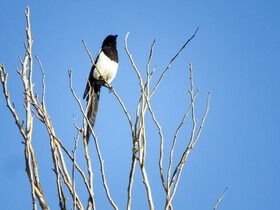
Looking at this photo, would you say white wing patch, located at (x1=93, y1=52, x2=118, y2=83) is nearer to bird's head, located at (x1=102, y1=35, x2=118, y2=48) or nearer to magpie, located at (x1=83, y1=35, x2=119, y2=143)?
magpie, located at (x1=83, y1=35, x2=119, y2=143)

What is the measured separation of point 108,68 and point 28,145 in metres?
3.04

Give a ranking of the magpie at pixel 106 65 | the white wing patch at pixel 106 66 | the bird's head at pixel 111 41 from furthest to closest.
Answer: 1. the bird's head at pixel 111 41
2. the white wing patch at pixel 106 66
3. the magpie at pixel 106 65

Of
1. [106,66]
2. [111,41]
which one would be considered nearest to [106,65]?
[106,66]

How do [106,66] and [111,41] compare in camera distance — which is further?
[111,41]

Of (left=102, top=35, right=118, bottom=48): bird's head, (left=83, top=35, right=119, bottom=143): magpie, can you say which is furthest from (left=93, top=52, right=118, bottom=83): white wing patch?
(left=102, top=35, right=118, bottom=48): bird's head

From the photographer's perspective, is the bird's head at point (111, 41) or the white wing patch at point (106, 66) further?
the bird's head at point (111, 41)

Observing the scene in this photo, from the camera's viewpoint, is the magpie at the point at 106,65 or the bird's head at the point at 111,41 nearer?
the magpie at the point at 106,65

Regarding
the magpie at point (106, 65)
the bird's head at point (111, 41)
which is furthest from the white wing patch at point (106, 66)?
the bird's head at point (111, 41)

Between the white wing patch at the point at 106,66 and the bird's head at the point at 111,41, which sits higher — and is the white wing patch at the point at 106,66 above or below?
below

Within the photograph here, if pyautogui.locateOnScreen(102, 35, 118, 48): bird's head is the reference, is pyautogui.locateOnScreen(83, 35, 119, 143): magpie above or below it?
below

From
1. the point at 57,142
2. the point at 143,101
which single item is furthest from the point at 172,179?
the point at 57,142

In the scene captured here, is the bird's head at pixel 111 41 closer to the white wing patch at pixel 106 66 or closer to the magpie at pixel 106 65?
the magpie at pixel 106 65

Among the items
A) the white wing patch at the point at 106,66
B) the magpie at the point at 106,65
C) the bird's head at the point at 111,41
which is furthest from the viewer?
the bird's head at the point at 111,41

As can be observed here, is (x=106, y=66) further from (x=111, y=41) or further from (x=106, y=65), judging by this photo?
(x=111, y=41)
